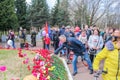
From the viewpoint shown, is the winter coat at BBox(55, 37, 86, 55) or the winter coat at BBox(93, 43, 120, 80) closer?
the winter coat at BBox(93, 43, 120, 80)

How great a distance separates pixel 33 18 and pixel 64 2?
10.2 meters

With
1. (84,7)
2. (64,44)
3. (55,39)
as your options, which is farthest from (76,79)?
(84,7)

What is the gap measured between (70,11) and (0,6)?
2676 centimetres

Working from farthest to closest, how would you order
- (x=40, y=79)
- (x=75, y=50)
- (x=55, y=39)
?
(x=55, y=39)
(x=75, y=50)
(x=40, y=79)

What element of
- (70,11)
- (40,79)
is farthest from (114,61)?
(70,11)

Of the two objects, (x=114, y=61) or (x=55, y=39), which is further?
(x=55, y=39)

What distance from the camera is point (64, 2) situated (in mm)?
63594

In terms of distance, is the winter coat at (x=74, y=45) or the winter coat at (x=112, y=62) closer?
the winter coat at (x=112, y=62)

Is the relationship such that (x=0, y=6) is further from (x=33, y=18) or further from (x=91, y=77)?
(x=91, y=77)

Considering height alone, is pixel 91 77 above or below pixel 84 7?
below

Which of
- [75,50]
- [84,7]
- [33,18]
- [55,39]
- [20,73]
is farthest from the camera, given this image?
[84,7]

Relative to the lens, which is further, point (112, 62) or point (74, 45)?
point (74, 45)

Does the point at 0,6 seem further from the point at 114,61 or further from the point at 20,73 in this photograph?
the point at 114,61

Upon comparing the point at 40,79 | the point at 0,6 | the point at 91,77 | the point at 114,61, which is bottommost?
the point at 91,77
